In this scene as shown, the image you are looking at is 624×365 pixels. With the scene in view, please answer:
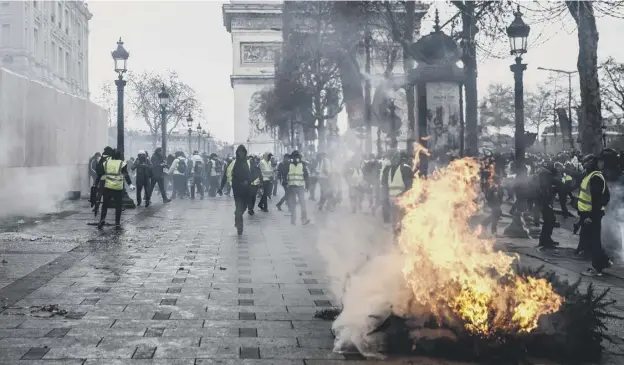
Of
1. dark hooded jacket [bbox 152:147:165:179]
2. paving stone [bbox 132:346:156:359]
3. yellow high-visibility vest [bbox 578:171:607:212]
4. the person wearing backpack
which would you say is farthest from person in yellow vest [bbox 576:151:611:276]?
the person wearing backpack

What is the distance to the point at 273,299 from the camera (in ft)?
22.8

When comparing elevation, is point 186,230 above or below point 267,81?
below

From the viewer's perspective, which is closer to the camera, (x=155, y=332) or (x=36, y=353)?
(x=36, y=353)

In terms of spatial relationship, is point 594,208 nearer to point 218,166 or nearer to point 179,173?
point 179,173

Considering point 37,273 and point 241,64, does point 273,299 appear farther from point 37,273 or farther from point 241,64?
point 241,64

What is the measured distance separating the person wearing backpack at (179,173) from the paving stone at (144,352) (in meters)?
21.0

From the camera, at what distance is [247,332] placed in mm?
5543

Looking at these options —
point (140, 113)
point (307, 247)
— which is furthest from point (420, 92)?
point (140, 113)

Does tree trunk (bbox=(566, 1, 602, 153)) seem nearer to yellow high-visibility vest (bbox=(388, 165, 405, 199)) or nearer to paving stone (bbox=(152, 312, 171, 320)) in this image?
yellow high-visibility vest (bbox=(388, 165, 405, 199))

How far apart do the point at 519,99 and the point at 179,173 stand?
15.2m

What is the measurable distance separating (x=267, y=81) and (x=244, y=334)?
199ft

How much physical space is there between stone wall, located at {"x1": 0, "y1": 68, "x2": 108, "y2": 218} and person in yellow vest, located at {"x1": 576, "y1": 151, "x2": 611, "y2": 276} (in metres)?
13.5

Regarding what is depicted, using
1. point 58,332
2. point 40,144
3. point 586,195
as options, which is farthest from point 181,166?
point 58,332

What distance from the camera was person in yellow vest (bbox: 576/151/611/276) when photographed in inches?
345
